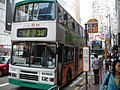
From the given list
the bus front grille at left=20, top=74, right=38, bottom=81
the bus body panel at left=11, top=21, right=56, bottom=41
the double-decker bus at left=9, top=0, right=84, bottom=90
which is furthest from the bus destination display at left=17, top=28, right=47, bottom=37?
the bus front grille at left=20, top=74, right=38, bottom=81

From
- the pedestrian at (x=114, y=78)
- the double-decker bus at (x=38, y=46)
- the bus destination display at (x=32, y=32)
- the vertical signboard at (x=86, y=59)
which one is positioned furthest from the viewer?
the bus destination display at (x=32, y=32)

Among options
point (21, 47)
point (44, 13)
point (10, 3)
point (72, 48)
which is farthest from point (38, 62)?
point (10, 3)

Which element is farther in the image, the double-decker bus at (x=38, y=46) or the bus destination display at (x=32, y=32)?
the bus destination display at (x=32, y=32)

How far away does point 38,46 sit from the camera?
9625 mm

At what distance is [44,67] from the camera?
9.44m

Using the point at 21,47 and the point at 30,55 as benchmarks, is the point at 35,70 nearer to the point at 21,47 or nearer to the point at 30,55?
the point at 30,55

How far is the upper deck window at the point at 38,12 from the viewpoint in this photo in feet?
32.2

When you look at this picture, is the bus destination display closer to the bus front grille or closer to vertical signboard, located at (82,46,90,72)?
the bus front grille

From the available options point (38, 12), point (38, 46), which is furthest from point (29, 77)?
point (38, 12)

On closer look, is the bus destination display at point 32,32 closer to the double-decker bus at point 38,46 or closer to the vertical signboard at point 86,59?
the double-decker bus at point 38,46

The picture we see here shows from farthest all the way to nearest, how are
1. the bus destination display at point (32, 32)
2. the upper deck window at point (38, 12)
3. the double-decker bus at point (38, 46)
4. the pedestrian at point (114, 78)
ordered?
the upper deck window at point (38, 12) → the bus destination display at point (32, 32) → the double-decker bus at point (38, 46) → the pedestrian at point (114, 78)

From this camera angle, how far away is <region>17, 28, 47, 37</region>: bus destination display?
9664 millimetres

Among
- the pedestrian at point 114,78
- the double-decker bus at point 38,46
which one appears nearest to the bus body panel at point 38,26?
the double-decker bus at point 38,46

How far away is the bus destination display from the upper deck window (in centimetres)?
50
